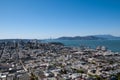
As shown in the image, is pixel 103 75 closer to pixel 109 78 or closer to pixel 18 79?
pixel 109 78

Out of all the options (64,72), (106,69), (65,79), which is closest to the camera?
(65,79)

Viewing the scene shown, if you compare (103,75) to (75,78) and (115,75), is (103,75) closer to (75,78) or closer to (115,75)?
(115,75)

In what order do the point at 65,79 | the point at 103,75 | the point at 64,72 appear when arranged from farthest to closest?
the point at 64,72
the point at 103,75
the point at 65,79

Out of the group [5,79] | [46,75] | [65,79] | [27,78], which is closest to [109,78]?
[65,79]

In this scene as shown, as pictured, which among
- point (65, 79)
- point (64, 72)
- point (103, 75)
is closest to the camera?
point (65, 79)

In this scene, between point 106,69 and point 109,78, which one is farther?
point 106,69

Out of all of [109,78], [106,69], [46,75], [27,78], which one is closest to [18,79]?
[27,78]

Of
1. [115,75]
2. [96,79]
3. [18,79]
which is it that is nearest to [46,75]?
[18,79]

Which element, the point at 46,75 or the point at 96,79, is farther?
the point at 46,75

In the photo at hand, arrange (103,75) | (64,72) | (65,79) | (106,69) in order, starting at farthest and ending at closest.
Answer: (106,69) < (64,72) < (103,75) < (65,79)
